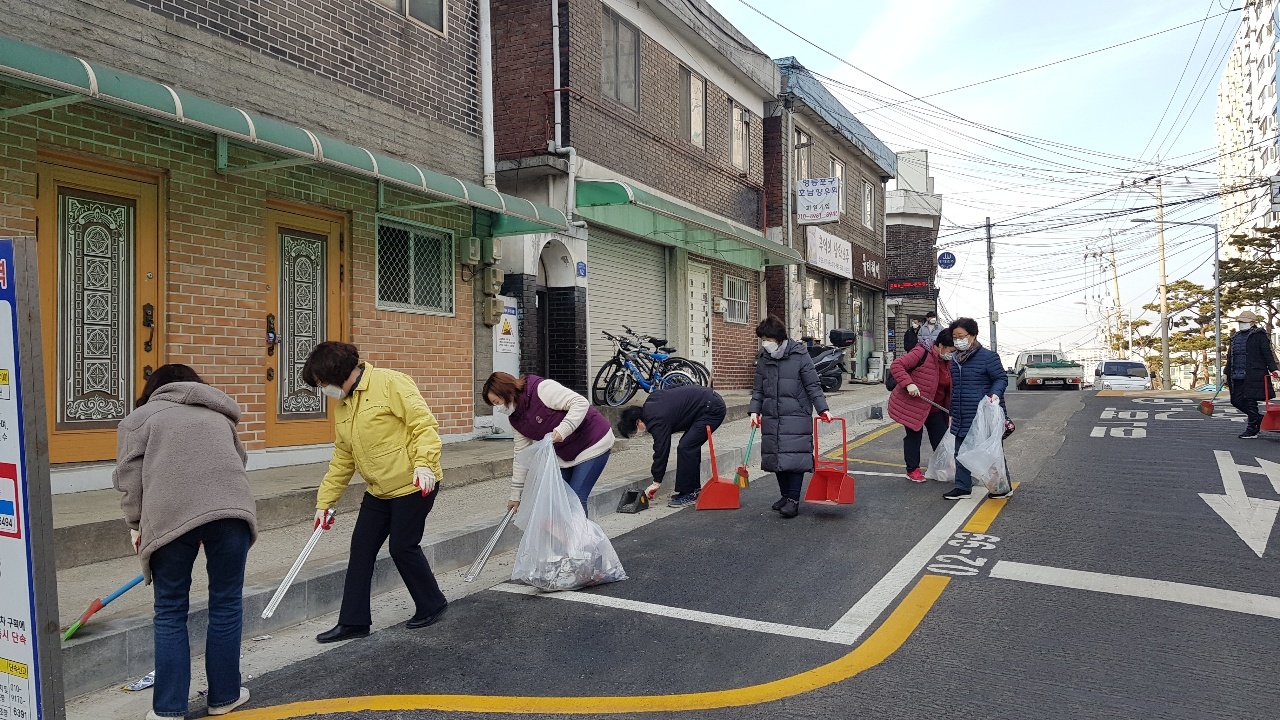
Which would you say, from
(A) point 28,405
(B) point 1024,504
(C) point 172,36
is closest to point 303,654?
(A) point 28,405

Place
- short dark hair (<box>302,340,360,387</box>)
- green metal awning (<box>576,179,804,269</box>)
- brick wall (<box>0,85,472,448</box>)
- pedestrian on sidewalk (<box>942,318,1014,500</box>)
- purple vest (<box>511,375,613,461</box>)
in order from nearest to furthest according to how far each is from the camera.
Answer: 1. short dark hair (<box>302,340,360,387</box>)
2. purple vest (<box>511,375,613,461</box>)
3. brick wall (<box>0,85,472,448</box>)
4. pedestrian on sidewalk (<box>942,318,1014,500</box>)
5. green metal awning (<box>576,179,804,269</box>)

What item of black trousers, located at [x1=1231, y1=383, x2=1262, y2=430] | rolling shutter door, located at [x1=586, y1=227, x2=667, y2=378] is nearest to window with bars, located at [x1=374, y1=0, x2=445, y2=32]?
rolling shutter door, located at [x1=586, y1=227, x2=667, y2=378]

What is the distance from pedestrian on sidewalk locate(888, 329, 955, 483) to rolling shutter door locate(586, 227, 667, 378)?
578 cm

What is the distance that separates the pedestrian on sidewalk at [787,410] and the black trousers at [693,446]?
0.73m

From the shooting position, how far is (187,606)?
367cm

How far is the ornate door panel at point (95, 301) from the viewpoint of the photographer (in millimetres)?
6531

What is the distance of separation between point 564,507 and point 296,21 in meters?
5.85

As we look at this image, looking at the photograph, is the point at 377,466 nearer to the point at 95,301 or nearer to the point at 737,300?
the point at 95,301

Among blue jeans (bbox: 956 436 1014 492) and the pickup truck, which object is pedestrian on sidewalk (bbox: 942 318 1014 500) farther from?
the pickup truck

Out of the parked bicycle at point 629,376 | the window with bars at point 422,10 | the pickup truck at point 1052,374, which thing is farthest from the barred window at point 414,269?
the pickup truck at point 1052,374

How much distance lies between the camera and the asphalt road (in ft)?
12.2

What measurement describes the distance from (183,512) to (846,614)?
3304 millimetres

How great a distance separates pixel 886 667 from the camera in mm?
4016

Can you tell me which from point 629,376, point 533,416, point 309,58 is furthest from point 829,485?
point 309,58
